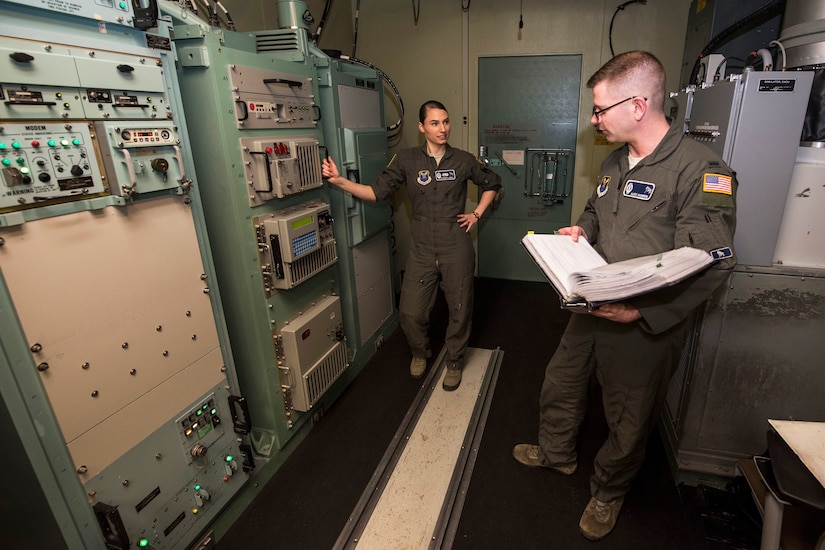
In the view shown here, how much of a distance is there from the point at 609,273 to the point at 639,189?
39 cm

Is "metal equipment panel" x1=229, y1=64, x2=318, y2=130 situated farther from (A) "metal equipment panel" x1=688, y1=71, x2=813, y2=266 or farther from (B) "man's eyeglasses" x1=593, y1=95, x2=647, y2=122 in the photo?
(A) "metal equipment panel" x1=688, y1=71, x2=813, y2=266

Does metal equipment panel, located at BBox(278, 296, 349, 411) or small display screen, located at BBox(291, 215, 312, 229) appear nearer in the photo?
small display screen, located at BBox(291, 215, 312, 229)

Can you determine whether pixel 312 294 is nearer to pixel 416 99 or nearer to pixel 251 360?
pixel 251 360

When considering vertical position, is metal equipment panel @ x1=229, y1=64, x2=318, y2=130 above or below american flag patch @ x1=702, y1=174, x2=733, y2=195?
above

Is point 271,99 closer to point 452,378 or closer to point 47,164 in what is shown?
point 47,164

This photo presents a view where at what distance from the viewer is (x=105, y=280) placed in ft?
4.47

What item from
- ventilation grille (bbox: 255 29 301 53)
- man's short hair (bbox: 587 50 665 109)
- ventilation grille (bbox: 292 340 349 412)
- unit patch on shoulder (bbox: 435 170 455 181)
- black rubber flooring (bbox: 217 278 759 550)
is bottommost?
black rubber flooring (bbox: 217 278 759 550)

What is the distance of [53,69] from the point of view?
117 cm

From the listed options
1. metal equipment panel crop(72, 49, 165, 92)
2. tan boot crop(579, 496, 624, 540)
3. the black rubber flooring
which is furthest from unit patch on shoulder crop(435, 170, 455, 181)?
tan boot crop(579, 496, 624, 540)

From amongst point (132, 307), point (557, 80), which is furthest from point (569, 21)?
point (132, 307)

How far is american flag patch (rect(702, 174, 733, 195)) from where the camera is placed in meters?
1.38

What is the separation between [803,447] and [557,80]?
337 cm

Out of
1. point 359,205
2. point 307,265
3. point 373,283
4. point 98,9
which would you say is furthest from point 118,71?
point 373,283

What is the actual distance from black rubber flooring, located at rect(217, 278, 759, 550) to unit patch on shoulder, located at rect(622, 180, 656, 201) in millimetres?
1333
